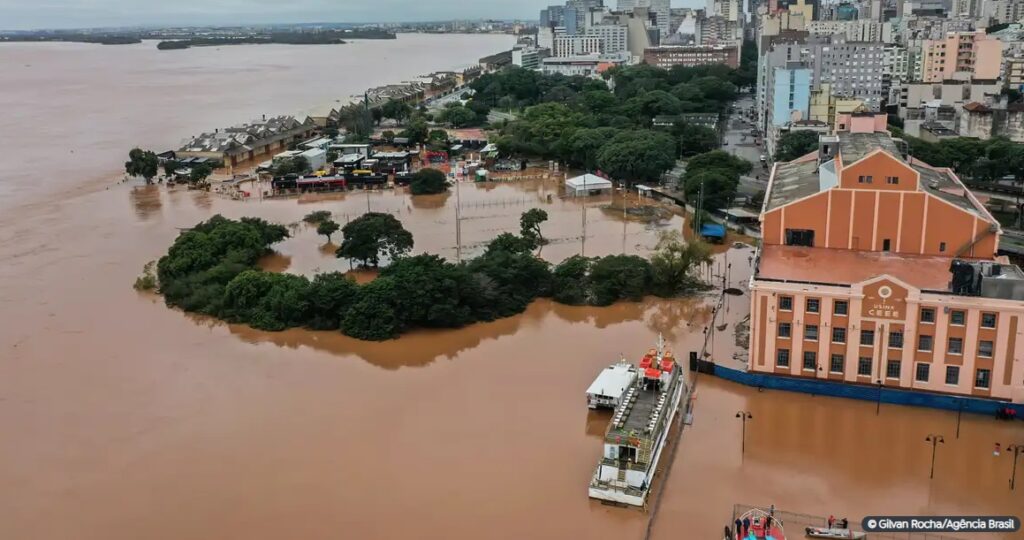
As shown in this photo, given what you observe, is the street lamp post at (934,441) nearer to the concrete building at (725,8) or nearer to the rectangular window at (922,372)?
the rectangular window at (922,372)

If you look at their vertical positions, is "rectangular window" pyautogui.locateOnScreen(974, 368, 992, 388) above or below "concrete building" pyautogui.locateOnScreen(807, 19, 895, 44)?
below

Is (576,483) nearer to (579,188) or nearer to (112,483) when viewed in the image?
(112,483)

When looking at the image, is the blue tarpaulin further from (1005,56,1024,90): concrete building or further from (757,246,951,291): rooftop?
(1005,56,1024,90): concrete building

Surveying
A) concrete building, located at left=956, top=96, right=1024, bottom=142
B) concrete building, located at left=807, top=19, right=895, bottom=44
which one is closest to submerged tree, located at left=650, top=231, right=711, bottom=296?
concrete building, located at left=956, top=96, right=1024, bottom=142

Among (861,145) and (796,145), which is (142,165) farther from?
(861,145)

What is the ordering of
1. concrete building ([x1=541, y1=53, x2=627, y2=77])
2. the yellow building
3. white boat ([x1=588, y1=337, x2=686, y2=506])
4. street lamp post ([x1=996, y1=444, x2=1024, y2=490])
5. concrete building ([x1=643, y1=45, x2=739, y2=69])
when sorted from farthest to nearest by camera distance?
concrete building ([x1=541, y1=53, x2=627, y2=77])
concrete building ([x1=643, y1=45, x2=739, y2=69])
the yellow building
street lamp post ([x1=996, y1=444, x2=1024, y2=490])
white boat ([x1=588, y1=337, x2=686, y2=506])

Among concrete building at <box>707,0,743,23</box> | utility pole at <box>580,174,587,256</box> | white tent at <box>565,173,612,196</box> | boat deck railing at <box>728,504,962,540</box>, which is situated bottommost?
boat deck railing at <box>728,504,962,540</box>

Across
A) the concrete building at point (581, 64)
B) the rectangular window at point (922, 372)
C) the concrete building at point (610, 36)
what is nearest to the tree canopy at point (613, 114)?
the concrete building at point (581, 64)
